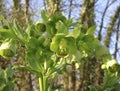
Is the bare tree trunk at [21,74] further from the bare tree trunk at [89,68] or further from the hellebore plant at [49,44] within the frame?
the hellebore plant at [49,44]

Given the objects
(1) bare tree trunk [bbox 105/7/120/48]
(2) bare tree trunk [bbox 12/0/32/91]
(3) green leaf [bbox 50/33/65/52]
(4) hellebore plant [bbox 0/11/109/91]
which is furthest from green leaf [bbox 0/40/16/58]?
(1) bare tree trunk [bbox 105/7/120/48]

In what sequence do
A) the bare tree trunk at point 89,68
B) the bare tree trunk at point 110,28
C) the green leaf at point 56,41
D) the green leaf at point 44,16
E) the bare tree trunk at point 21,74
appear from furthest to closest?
1. the bare tree trunk at point 110,28
2. the bare tree trunk at point 89,68
3. the bare tree trunk at point 21,74
4. the green leaf at point 44,16
5. the green leaf at point 56,41

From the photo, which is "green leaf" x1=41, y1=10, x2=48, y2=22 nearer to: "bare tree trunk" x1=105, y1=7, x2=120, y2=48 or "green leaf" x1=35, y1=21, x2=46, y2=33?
"green leaf" x1=35, y1=21, x2=46, y2=33

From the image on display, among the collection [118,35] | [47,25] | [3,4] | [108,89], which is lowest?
[108,89]

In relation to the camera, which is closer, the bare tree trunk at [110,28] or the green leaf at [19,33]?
the green leaf at [19,33]

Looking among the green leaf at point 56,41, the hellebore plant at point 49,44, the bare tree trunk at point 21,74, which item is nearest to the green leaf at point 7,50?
the hellebore plant at point 49,44

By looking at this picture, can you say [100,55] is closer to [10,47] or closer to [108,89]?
[108,89]

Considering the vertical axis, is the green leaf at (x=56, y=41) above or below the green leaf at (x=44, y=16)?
below

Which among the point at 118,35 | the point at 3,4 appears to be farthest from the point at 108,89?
the point at 118,35

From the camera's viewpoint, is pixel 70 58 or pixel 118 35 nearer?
pixel 70 58
